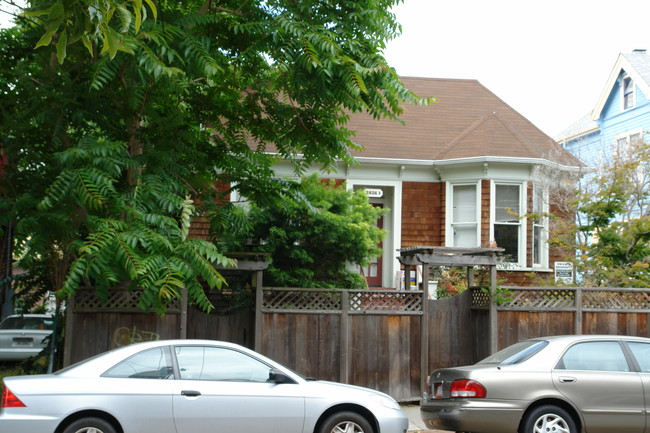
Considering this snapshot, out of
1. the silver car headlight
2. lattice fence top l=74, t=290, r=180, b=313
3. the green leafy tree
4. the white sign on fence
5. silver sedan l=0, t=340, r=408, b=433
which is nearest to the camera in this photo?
silver sedan l=0, t=340, r=408, b=433

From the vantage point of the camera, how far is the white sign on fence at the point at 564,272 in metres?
15.2

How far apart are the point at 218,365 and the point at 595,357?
462 cm

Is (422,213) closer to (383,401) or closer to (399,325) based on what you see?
(399,325)

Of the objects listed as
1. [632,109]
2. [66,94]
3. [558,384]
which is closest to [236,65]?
[66,94]

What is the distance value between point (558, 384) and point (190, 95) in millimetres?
7315

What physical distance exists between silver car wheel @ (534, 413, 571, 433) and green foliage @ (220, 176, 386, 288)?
20.1 ft

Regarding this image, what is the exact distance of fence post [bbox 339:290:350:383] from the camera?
1188 centimetres

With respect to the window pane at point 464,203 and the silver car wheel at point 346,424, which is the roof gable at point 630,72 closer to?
the window pane at point 464,203

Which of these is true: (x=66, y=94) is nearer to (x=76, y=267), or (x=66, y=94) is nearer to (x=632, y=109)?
(x=76, y=267)

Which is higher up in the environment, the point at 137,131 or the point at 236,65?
the point at 236,65

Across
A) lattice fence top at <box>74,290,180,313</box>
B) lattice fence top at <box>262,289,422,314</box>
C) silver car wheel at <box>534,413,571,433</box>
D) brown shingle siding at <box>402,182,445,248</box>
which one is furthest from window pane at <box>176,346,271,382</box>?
brown shingle siding at <box>402,182,445,248</box>

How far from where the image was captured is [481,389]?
8500mm

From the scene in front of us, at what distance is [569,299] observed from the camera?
41.0 ft

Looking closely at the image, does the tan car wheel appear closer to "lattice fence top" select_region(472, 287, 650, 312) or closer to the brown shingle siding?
"lattice fence top" select_region(472, 287, 650, 312)
